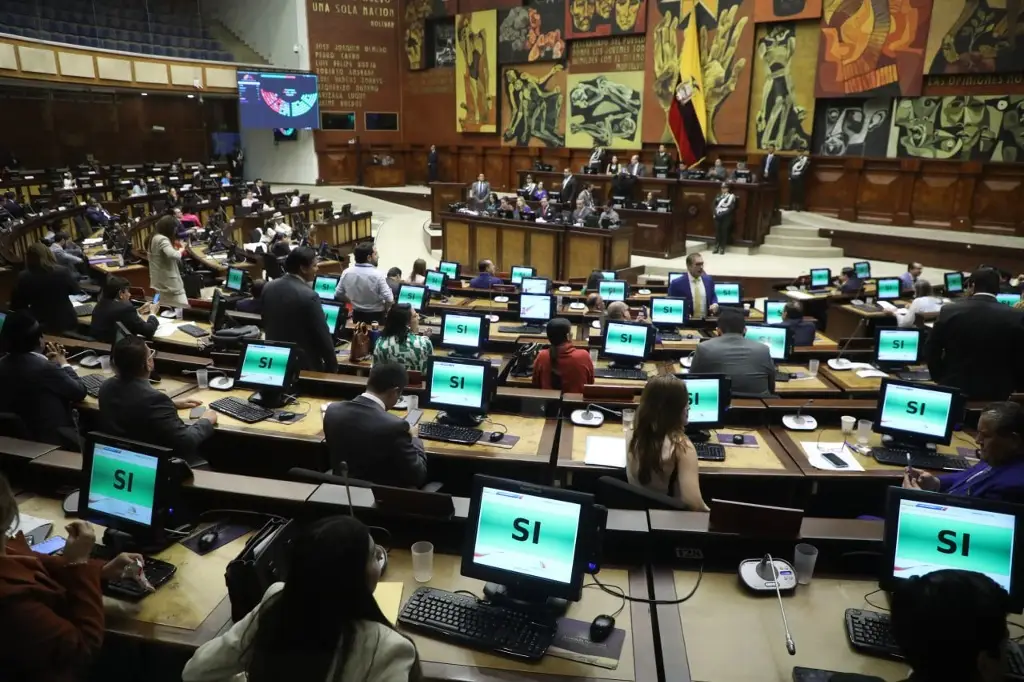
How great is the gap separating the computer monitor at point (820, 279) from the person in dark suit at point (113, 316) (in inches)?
313

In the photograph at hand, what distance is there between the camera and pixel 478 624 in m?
2.29

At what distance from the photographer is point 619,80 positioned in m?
16.4

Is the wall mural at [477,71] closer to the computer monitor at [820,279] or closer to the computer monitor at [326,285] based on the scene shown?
the computer monitor at [820,279]

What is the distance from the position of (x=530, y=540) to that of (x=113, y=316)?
477 cm

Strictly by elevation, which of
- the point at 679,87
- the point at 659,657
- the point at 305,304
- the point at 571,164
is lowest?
the point at 659,657

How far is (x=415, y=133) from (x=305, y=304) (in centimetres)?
1728

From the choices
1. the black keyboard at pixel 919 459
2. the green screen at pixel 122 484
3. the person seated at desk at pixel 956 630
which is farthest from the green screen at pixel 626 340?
the person seated at desk at pixel 956 630

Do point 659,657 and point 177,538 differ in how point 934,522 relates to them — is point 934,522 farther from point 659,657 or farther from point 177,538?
point 177,538

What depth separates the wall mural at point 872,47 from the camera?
40.6 ft

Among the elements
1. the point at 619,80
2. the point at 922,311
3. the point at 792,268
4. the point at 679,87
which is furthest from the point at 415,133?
the point at 922,311

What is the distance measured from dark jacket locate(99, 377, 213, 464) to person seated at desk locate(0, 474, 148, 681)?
108cm

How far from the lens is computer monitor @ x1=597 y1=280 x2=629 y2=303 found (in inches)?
313

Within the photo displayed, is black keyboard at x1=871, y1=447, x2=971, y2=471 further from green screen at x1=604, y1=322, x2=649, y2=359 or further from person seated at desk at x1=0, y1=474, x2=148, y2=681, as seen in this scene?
person seated at desk at x1=0, y1=474, x2=148, y2=681

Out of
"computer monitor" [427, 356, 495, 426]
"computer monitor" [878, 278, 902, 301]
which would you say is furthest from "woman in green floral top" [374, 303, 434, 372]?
"computer monitor" [878, 278, 902, 301]
